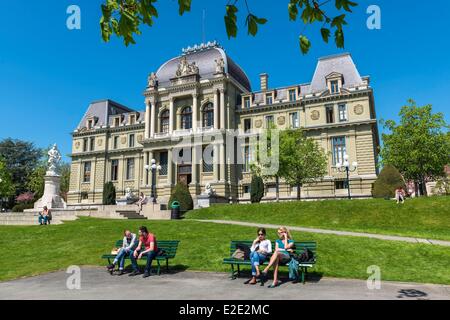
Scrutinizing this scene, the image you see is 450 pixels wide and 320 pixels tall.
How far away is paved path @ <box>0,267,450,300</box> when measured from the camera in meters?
8.23

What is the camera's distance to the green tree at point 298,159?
125 ft

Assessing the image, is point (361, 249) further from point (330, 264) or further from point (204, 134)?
point (204, 134)

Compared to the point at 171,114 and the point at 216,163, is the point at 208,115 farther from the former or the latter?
the point at 216,163

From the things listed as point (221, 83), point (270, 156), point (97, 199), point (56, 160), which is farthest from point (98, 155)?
point (270, 156)

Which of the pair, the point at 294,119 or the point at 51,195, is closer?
the point at 51,195

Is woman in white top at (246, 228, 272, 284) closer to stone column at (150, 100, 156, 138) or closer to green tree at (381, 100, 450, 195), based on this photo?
green tree at (381, 100, 450, 195)

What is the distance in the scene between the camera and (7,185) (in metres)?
60.6

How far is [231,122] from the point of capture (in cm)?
5028

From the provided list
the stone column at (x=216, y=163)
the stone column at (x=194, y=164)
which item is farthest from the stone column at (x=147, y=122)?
the stone column at (x=216, y=163)

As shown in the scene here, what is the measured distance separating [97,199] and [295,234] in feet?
159

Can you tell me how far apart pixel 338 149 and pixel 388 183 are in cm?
1245

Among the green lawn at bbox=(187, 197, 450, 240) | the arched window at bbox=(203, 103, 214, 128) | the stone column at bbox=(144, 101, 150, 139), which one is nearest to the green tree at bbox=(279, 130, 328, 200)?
the green lawn at bbox=(187, 197, 450, 240)

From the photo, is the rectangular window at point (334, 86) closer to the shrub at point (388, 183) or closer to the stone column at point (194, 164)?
the shrub at point (388, 183)

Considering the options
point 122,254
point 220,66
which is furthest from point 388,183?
A: point 122,254
